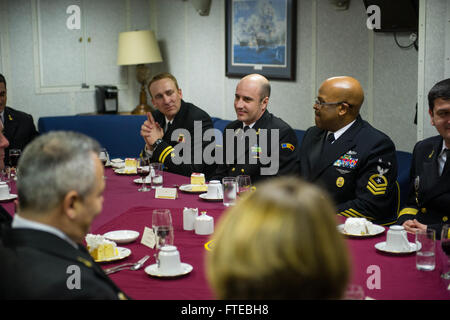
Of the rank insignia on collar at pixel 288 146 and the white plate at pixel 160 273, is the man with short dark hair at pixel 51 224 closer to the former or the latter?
the white plate at pixel 160 273

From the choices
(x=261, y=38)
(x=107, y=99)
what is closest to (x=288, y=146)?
(x=261, y=38)

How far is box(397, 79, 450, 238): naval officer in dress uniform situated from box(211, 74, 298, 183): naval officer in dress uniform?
0.94 meters

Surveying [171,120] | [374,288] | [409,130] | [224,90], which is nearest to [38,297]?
[374,288]

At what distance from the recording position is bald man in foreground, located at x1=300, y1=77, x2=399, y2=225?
10.5ft

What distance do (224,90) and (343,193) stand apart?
3310 millimetres

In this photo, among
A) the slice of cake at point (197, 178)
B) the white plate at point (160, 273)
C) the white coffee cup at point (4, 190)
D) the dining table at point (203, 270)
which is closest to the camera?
the dining table at point (203, 270)

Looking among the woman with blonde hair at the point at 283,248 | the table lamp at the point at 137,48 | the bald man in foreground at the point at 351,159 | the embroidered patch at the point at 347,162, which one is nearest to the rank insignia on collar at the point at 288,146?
the bald man in foreground at the point at 351,159

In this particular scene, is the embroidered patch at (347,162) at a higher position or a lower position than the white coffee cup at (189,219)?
higher

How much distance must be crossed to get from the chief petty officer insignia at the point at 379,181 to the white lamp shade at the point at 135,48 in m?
4.12

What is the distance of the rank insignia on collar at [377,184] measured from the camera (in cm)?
318

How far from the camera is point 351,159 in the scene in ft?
11.0

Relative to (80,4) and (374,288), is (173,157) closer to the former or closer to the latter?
(374,288)

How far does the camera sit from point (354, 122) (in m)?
3.48

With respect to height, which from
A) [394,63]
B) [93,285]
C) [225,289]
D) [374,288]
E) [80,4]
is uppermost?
[80,4]
